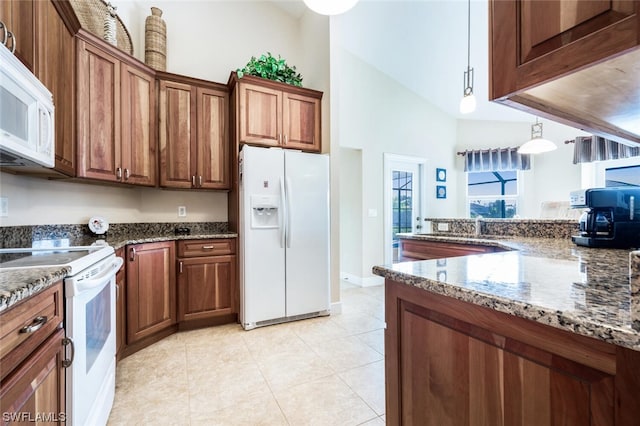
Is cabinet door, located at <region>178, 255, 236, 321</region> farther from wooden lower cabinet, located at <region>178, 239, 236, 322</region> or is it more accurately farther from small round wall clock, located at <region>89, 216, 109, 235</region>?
small round wall clock, located at <region>89, 216, 109, 235</region>

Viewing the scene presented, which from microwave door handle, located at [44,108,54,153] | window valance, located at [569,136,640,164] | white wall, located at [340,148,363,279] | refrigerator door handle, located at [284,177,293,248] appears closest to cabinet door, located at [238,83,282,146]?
refrigerator door handle, located at [284,177,293,248]

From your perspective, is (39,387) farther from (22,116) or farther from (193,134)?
(193,134)

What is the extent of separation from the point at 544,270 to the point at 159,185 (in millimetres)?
2951

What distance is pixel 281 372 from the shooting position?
1961mm

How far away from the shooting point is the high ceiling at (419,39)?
3.07 metres

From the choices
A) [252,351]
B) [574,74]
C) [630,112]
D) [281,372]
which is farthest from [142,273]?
[630,112]

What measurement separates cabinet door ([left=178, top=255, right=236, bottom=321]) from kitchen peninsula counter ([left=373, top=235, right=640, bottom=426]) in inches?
82.8

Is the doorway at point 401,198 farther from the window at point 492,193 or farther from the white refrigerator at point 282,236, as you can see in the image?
the white refrigerator at point 282,236

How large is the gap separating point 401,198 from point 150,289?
387 centimetres

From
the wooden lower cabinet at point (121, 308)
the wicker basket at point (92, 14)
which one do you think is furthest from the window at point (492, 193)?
the wicker basket at point (92, 14)

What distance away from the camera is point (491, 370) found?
0.68 metres

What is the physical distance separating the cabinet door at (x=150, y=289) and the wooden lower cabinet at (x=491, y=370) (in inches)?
81.8

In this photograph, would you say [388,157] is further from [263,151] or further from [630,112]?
[630,112]

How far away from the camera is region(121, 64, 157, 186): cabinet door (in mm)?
2424
